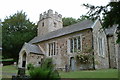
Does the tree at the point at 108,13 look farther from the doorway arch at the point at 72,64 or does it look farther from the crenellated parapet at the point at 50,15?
the crenellated parapet at the point at 50,15

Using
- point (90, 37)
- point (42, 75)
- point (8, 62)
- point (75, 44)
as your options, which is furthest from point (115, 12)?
point (8, 62)

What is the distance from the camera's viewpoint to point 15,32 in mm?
36094

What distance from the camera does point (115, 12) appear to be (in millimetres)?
5984

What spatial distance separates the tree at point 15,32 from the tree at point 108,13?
1125 inches

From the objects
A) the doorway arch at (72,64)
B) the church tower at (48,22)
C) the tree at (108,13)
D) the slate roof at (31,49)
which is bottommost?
the doorway arch at (72,64)

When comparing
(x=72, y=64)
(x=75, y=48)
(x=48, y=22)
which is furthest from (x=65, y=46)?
(x=48, y=22)

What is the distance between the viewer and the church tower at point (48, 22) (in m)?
33.6

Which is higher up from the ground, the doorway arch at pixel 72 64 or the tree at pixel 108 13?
the tree at pixel 108 13

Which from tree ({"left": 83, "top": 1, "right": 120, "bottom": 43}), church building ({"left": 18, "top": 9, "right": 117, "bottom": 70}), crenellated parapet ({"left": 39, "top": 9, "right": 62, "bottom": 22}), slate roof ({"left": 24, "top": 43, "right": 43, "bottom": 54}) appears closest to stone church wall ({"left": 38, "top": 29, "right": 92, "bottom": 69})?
church building ({"left": 18, "top": 9, "right": 117, "bottom": 70})

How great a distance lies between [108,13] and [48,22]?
27749mm

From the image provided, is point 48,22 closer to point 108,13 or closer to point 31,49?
point 31,49

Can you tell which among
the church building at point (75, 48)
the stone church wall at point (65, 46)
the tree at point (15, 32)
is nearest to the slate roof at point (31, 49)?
the church building at point (75, 48)

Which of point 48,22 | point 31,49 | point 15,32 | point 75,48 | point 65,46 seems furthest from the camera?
point 15,32

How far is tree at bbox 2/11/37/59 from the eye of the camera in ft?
110
